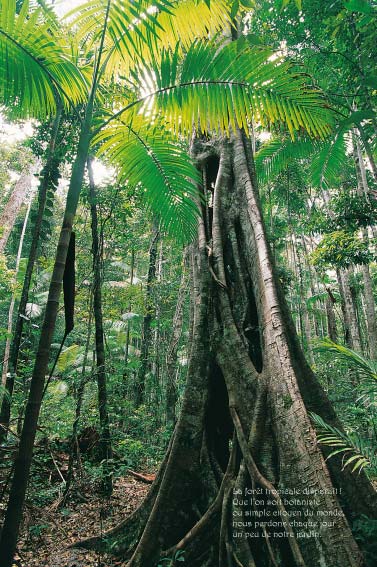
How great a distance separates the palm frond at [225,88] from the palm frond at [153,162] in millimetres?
158

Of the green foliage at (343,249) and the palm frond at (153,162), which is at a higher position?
the green foliage at (343,249)

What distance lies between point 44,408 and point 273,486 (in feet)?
17.6

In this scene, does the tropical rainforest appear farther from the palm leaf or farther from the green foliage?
the green foliage

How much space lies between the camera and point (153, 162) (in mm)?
2703

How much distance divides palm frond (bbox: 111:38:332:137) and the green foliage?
3627 mm

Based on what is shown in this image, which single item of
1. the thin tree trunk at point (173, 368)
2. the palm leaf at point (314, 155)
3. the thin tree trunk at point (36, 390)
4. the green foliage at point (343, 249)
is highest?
the palm leaf at point (314, 155)

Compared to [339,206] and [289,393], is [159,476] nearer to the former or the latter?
[289,393]

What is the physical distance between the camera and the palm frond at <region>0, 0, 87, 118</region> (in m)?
1.91

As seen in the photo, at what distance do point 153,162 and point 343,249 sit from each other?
4180mm

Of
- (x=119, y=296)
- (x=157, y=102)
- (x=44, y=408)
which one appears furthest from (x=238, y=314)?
(x=119, y=296)

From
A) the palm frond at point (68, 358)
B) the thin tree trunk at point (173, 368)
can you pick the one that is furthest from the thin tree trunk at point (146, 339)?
the palm frond at point (68, 358)

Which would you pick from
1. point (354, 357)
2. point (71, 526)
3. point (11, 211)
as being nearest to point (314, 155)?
point (354, 357)

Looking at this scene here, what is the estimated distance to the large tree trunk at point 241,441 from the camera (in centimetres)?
211

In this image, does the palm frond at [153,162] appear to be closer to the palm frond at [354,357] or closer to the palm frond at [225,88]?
the palm frond at [225,88]
